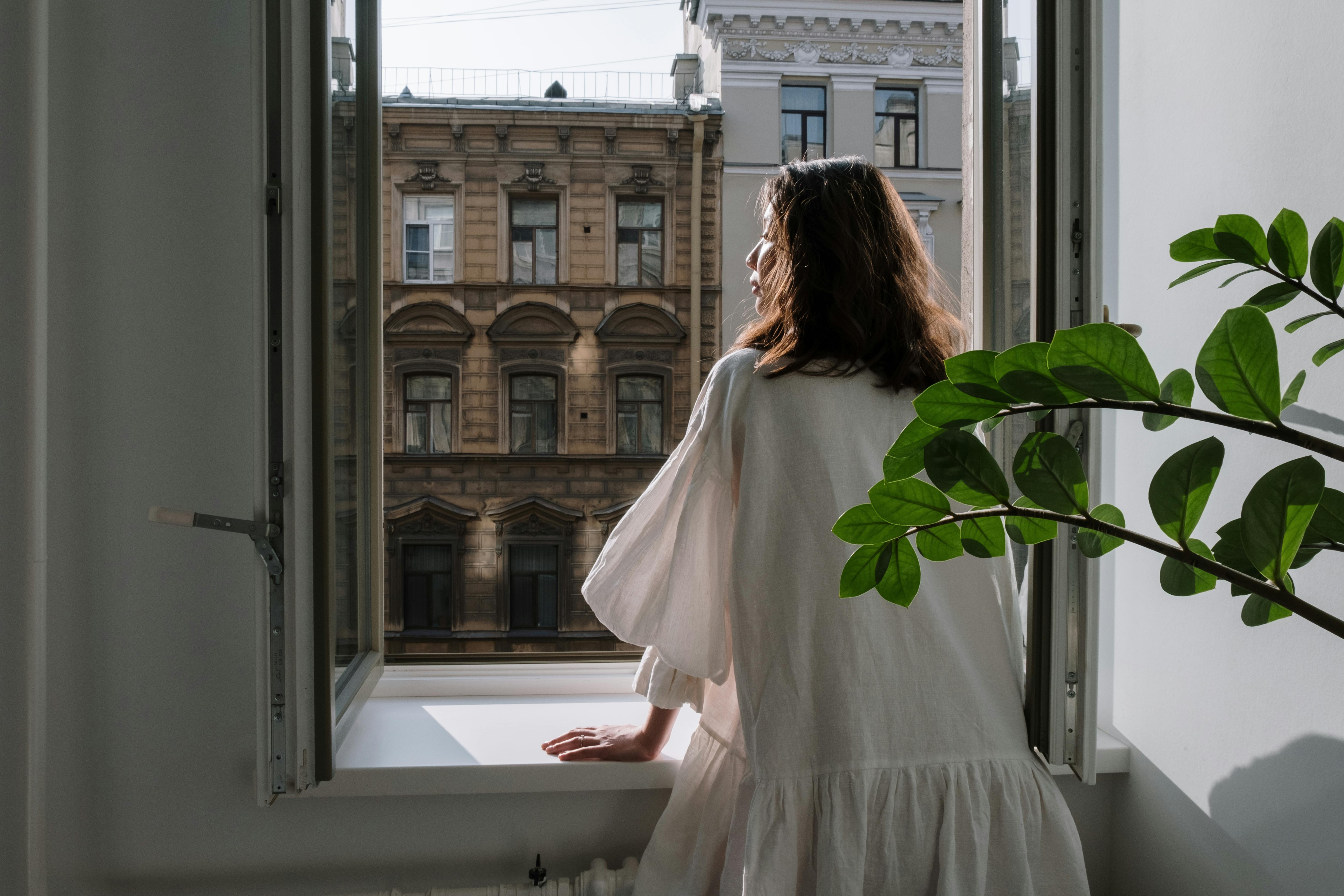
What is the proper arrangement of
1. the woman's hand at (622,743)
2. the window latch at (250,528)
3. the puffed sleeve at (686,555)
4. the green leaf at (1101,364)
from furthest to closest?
the woman's hand at (622,743) → the puffed sleeve at (686,555) → the window latch at (250,528) → the green leaf at (1101,364)

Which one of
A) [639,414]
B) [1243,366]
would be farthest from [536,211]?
[1243,366]

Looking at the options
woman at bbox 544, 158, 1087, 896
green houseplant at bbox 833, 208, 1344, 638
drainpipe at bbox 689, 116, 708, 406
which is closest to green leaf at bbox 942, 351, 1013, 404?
green houseplant at bbox 833, 208, 1344, 638

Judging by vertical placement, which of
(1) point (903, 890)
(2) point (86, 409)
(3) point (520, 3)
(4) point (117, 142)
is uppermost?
(3) point (520, 3)

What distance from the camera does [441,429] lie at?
1.55 metres

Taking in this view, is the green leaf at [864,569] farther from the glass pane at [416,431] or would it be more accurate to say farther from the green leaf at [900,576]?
the glass pane at [416,431]

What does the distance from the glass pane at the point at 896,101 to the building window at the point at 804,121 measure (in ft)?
0.33

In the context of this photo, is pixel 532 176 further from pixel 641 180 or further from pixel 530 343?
pixel 530 343

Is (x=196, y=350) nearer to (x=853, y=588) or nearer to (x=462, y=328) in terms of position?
(x=462, y=328)

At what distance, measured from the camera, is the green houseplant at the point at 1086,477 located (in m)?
0.33

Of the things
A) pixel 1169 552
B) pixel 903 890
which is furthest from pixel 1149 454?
pixel 1169 552

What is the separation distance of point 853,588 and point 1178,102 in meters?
1.07

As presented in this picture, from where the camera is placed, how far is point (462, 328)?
1.57m

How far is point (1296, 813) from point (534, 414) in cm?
121

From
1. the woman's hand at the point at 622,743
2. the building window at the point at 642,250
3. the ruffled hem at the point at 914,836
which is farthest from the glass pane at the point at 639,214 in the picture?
the ruffled hem at the point at 914,836
